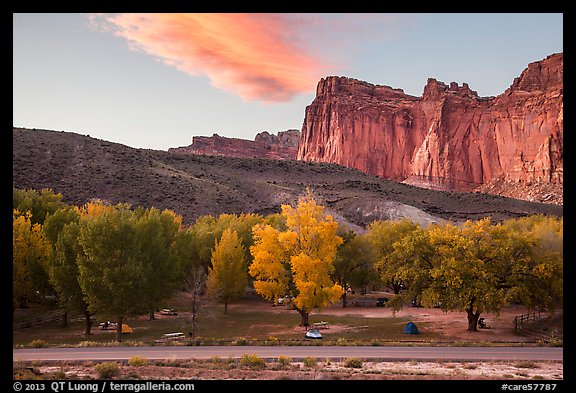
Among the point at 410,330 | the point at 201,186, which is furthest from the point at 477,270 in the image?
the point at 201,186

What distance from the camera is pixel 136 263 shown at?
36031 mm

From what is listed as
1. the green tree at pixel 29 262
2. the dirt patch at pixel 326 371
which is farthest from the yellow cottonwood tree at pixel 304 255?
the green tree at pixel 29 262

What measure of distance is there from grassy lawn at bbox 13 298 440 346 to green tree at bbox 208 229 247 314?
6.02ft

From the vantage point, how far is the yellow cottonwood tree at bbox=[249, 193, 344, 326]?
3850cm

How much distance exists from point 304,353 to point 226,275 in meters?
24.6

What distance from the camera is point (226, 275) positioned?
162 ft

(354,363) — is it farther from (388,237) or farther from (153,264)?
(388,237)

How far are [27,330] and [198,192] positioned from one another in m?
73.6

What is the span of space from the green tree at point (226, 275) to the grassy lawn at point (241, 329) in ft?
6.02

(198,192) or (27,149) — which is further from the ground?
(27,149)

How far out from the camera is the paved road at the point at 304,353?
81.1ft
